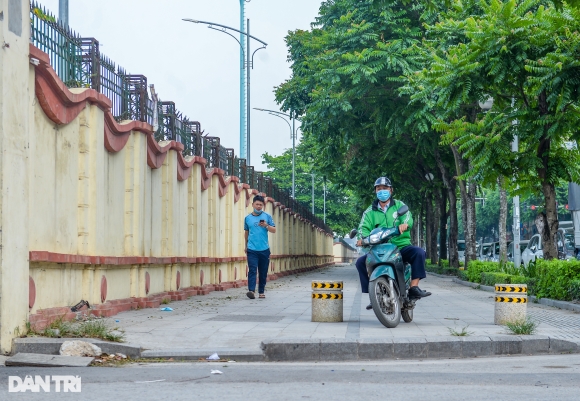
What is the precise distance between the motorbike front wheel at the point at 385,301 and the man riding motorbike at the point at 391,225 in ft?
0.96

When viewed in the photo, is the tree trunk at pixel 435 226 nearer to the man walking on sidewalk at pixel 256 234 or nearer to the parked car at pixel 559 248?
the parked car at pixel 559 248

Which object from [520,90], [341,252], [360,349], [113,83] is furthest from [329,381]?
[341,252]

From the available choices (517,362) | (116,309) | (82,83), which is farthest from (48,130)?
(517,362)

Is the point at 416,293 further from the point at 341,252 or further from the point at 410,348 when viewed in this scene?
the point at 341,252

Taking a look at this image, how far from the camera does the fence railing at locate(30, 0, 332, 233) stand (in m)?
10.8

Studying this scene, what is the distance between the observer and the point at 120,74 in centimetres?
1405

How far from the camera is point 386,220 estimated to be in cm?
1125

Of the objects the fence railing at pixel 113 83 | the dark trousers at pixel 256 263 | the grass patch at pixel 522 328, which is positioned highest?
the fence railing at pixel 113 83

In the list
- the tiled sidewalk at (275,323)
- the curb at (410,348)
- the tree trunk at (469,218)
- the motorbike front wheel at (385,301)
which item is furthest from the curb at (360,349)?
the tree trunk at (469,218)

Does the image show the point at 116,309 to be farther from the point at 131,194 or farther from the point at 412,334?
the point at 412,334

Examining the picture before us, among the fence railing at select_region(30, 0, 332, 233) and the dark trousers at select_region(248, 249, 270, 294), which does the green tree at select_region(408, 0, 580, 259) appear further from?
the fence railing at select_region(30, 0, 332, 233)

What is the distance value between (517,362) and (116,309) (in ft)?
19.9

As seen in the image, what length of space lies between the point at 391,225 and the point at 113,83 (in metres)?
4.95

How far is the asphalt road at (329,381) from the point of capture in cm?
616
